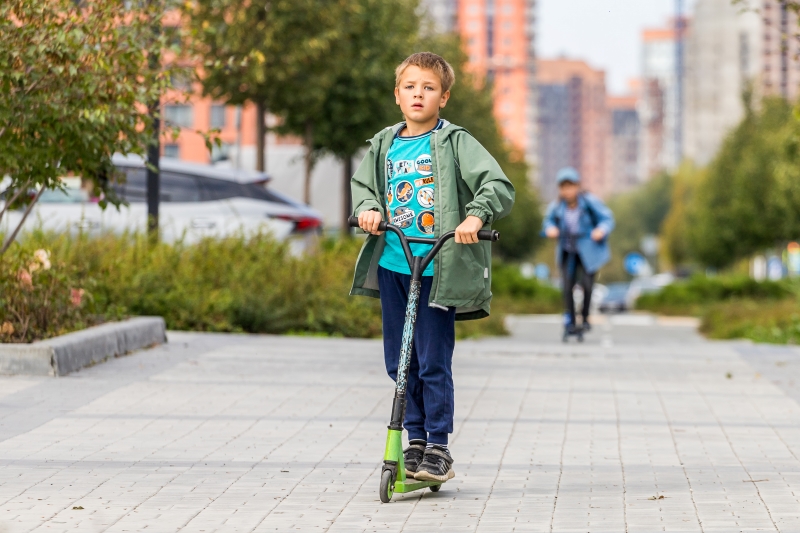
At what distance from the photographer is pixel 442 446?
5.38 m

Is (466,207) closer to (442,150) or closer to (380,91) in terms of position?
(442,150)

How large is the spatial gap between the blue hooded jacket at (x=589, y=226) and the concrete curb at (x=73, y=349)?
17.6ft

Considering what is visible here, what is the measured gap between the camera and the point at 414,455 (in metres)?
5.44

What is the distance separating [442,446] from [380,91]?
17.8 m

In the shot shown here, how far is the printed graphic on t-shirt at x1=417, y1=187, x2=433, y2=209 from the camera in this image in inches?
209

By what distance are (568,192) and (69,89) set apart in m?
6.75

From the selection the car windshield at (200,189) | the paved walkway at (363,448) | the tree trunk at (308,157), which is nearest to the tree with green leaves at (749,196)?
the tree trunk at (308,157)

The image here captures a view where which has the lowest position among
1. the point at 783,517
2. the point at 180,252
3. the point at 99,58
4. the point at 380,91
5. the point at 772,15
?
the point at 783,517

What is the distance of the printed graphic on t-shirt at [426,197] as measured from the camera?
5305 mm

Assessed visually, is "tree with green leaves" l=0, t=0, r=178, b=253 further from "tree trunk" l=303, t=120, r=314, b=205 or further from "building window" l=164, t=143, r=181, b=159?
"building window" l=164, t=143, r=181, b=159

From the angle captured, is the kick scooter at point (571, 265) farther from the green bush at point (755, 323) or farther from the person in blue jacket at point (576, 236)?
the green bush at point (755, 323)

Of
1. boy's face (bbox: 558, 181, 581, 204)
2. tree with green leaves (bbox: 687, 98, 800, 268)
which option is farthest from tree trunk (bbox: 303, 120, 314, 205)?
tree with green leaves (bbox: 687, 98, 800, 268)

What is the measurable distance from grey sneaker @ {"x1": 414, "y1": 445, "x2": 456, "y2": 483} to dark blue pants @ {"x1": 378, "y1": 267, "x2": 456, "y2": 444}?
0.19 ft

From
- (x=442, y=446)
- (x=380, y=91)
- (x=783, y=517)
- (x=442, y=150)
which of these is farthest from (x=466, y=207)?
(x=380, y=91)
